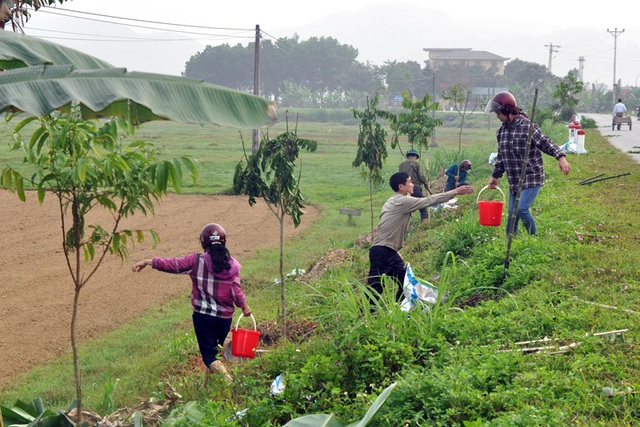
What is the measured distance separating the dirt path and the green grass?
0.54 metres

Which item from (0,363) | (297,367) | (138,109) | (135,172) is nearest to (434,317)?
(297,367)

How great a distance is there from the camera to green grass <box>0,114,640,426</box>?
5.10 metres

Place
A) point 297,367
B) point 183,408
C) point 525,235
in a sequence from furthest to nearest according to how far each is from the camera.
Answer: point 525,235 < point 297,367 < point 183,408

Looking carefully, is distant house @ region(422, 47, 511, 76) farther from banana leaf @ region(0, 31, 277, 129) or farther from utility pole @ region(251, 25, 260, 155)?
banana leaf @ region(0, 31, 277, 129)

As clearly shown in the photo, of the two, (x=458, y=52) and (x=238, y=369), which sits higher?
(x=458, y=52)

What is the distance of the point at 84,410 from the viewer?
636 cm

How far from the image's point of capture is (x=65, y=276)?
13.8 m

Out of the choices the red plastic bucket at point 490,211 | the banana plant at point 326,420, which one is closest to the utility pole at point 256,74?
the red plastic bucket at point 490,211

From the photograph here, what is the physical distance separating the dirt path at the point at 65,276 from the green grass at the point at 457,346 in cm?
54

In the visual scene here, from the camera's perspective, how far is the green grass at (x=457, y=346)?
5098mm

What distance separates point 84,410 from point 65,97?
130 inches

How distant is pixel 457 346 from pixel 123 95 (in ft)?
10.9

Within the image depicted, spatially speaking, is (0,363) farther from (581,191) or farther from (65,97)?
(581,191)

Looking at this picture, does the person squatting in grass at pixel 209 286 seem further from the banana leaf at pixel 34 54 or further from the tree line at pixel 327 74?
the tree line at pixel 327 74
